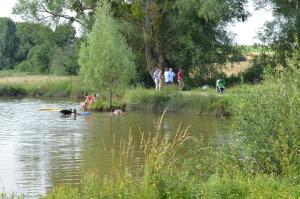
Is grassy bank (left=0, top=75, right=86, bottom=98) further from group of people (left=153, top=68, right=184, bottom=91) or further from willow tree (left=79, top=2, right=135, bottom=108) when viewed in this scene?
willow tree (left=79, top=2, right=135, bottom=108)

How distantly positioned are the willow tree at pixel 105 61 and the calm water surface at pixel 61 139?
3.66 meters

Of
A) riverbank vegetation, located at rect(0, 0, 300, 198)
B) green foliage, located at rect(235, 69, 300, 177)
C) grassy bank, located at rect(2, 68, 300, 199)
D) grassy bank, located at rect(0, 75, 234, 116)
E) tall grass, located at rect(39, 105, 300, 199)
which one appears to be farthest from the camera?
grassy bank, located at rect(0, 75, 234, 116)

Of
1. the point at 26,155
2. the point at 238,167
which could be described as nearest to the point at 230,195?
the point at 238,167

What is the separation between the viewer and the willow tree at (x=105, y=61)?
42750mm

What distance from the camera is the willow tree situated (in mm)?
42750

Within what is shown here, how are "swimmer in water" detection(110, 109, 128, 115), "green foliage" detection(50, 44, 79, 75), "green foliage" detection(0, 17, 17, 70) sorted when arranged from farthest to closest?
"green foliage" detection(0, 17, 17, 70), "green foliage" detection(50, 44, 79, 75), "swimmer in water" detection(110, 109, 128, 115)

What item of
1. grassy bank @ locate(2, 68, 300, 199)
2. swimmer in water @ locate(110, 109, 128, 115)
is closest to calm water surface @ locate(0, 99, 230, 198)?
swimmer in water @ locate(110, 109, 128, 115)

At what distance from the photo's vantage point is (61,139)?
2817 centimetres

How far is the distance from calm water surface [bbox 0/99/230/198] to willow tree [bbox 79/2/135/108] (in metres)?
3.66

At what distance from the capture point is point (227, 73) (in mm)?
54656

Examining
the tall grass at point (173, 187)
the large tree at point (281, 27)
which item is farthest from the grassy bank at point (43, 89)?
the tall grass at point (173, 187)

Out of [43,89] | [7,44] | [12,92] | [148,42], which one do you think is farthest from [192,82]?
[7,44]

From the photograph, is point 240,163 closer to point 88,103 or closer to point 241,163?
point 241,163

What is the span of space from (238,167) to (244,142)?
2.16 feet
